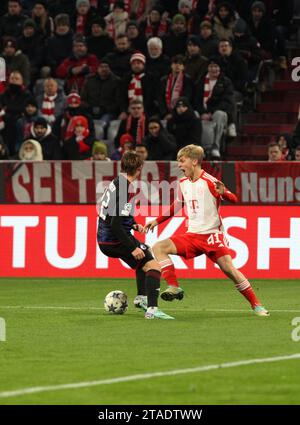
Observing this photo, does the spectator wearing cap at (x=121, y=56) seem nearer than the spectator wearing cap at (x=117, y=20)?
Yes

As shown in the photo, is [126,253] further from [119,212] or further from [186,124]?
[186,124]

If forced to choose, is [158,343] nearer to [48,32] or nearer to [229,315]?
[229,315]

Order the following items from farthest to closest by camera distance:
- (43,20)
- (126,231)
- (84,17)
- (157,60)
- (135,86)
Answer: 1. (43,20)
2. (84,17)
3. (157,60)
4. (135,86)
5. (126,231)

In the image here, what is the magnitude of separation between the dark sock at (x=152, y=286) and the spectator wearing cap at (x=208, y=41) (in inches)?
504

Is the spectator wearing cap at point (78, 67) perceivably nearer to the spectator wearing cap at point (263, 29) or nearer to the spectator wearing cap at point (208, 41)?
the spectator wearing cap at point (208, 41)

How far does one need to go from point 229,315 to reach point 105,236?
1.75m

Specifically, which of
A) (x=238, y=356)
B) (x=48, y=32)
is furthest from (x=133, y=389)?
(x=48, y=32)

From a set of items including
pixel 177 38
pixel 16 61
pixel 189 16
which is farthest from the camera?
pixel 189 16

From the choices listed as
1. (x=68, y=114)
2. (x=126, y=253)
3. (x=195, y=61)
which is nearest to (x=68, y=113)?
(x=68, y=114)

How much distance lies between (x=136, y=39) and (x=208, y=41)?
1824mm

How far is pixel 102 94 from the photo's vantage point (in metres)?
26.7

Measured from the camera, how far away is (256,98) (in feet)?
90.5

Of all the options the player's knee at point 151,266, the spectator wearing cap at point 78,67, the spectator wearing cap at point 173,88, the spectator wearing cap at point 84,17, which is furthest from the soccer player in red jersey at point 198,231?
the spectator wearing cap at point 84,17

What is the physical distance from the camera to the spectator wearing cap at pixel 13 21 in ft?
96.8
